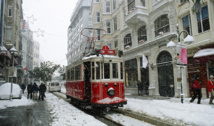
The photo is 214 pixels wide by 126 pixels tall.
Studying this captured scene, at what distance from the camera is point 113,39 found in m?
27.9

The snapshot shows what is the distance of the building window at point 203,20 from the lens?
1349 cm

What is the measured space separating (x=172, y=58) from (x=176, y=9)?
4534 millimetres

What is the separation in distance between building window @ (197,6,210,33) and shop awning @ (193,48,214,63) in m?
1.84

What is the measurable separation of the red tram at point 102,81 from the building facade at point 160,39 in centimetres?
452

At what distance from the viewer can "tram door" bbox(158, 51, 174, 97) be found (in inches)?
654

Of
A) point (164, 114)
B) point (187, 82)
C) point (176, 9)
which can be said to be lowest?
point (164, 114)

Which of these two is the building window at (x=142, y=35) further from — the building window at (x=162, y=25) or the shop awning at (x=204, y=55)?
the shop awning at (x=204, y=55)

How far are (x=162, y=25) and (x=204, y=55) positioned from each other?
6391 mm

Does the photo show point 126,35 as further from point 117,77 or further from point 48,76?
point 48,76

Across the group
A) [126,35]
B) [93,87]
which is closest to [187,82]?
[93,87]

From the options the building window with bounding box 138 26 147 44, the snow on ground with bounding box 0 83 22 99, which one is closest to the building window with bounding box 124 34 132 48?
the building window with bounding box 138 26 147 44

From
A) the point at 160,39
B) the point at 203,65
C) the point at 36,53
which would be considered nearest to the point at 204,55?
the point at 203,65

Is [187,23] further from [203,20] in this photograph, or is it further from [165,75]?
[165,75]

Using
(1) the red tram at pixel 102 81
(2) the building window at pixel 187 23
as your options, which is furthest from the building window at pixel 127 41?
A: (1) the red tram at pixel 102 81
